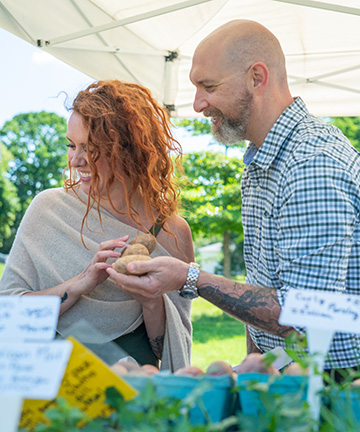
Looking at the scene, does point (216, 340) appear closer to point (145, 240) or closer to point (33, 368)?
point (145, 240)

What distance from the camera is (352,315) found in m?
0.97

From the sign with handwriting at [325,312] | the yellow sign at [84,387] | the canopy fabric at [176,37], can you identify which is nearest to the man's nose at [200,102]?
the sign with handwriting at [325,312]

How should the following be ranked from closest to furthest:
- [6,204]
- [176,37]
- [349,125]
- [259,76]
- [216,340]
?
[259,76] → [176,37] → [216,340] → [349,125] → [6,204]

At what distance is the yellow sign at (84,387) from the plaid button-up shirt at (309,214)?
78 centimetres

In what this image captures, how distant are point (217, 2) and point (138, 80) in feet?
2.69

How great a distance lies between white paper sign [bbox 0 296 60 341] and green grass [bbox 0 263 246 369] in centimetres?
599

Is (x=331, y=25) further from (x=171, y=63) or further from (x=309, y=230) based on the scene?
(x=309, y=230)

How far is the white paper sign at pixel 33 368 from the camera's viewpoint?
0.83m

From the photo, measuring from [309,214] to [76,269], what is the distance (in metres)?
0.99

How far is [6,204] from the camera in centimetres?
3416

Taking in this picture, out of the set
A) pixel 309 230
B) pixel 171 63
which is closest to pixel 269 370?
pixel 309 230

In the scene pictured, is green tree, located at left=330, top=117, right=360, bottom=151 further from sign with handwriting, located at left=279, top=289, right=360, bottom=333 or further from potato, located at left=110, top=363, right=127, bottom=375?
potato, located at left=110, top=363, right=127, bottom=375

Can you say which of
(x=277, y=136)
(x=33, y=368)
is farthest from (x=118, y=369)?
(x=277, y=136)

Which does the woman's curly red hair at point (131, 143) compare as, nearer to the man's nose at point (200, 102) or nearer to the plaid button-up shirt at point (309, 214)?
the man's nose at point (200, 102)
